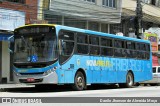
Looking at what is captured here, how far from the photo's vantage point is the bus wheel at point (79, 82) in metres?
21.7

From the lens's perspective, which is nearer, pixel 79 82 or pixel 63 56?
pixel 63 56

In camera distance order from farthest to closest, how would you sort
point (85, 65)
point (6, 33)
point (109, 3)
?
point (109, 3) < point (6, 33) < point (85, 65)

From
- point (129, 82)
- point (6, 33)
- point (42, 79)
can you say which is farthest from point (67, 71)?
point (6, 33)

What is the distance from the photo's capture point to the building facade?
28094mm

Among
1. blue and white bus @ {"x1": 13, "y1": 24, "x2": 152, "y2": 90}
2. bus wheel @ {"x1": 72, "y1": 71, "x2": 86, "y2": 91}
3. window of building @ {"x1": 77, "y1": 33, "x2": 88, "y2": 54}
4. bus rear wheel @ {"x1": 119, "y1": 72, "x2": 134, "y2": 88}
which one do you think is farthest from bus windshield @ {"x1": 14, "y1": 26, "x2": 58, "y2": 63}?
bus rear wheel @ {"x1": 119, "y1": 72, "x2": 134, "y2": 88}

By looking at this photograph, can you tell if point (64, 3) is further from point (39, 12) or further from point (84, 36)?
point (84, 36)

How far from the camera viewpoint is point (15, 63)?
21.0m

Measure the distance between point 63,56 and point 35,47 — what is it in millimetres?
1466

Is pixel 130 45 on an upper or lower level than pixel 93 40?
lower

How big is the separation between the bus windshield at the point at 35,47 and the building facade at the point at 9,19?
675 cm

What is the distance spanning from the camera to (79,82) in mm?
21953

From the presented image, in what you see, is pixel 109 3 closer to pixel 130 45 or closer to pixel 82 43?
pixel 130 45

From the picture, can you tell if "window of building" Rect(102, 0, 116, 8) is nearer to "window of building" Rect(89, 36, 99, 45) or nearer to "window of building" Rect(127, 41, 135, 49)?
"window of building" Rect(127, 41, 135, 49)

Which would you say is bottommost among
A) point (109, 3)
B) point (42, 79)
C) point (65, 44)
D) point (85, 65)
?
point (42, 79)
